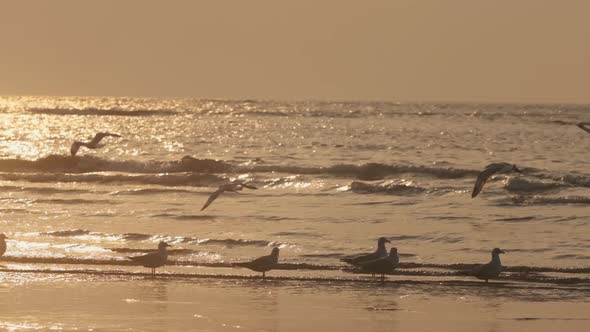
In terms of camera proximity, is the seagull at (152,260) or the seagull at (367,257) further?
the seagull at (367,257)

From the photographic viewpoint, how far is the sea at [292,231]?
1334 centimetres

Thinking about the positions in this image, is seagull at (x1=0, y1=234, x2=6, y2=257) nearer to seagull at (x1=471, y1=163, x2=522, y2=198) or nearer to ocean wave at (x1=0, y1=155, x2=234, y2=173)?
seagull at (x1=471, y1=163, x2=522, y2=198)

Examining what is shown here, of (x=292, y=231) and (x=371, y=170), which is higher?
(x=371, y=170)

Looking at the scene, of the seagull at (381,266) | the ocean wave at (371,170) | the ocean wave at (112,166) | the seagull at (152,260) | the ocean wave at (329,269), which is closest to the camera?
the ocean wave at (329,269)

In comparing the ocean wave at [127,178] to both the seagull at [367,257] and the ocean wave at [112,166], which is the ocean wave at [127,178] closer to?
the ocean wave at [112,166]

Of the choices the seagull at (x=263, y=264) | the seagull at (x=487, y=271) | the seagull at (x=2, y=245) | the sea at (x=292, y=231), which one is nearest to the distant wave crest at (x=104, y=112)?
the sea at (x=292, y=231)

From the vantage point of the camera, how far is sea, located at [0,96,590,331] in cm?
1334

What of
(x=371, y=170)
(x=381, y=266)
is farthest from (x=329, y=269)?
(x=371, y=170)

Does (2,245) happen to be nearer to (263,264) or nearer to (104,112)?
(263,264)

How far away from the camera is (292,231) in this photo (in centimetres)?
2000

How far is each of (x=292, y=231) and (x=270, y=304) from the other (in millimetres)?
6588

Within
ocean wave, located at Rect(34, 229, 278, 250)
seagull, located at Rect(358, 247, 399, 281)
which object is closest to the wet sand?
seagull, located at Rect(358, 247, 399, 281)

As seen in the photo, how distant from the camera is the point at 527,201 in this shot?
25.1 m

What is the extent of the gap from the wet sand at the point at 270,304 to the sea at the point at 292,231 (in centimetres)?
4
